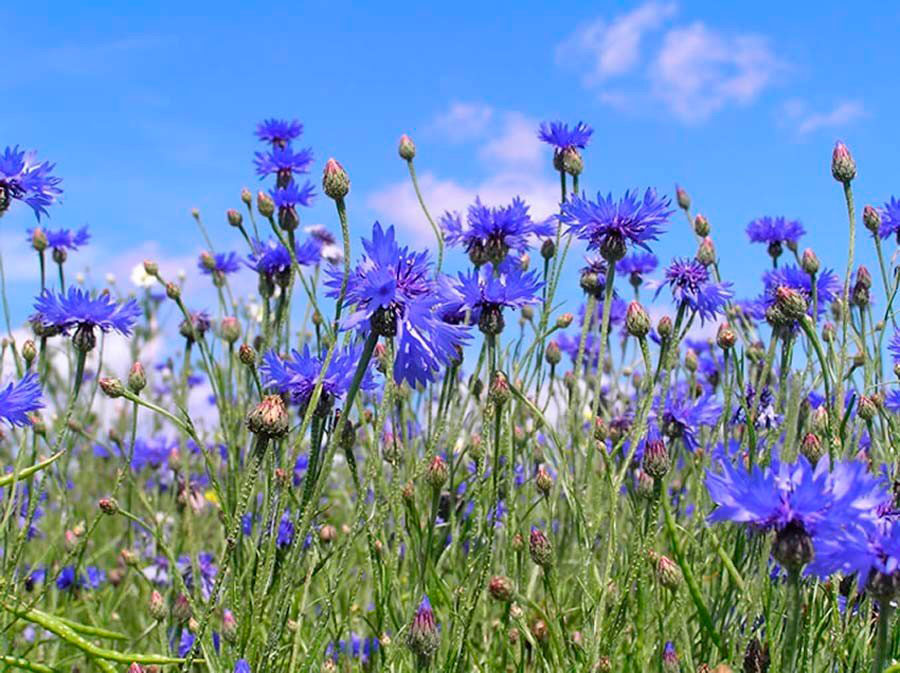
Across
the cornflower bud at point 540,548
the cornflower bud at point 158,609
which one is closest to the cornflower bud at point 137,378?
the cornflower bud at point 158,609

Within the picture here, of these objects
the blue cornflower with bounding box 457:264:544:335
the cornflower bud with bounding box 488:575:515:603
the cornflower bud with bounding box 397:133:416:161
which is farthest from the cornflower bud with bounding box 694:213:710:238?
the cornflower bud with bounding box 488:575:515:603

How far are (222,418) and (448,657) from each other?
137cm

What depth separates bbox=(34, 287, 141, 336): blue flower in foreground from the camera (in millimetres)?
2283

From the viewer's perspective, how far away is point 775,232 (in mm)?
3240

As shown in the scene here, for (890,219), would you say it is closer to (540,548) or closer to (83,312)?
(540,548)

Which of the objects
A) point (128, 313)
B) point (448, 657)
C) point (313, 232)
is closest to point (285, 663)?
point (448, 657)

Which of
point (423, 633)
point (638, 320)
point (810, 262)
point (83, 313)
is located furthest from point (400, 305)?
point (810, 262)

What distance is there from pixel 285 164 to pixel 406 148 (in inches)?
20.1

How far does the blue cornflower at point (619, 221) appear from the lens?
2.10 metres

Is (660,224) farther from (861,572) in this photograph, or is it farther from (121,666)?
(121,666)

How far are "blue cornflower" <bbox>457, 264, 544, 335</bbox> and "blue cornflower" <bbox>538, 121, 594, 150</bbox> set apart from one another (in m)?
0.87

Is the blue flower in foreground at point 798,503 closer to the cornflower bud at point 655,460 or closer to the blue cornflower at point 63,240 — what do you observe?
the cornflower bud at point 655,460

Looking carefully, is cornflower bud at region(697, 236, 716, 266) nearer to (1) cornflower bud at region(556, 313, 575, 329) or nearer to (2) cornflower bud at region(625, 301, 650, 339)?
(1) cornflower bud at region(556, 313, 575, 329)

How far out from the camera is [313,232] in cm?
448
